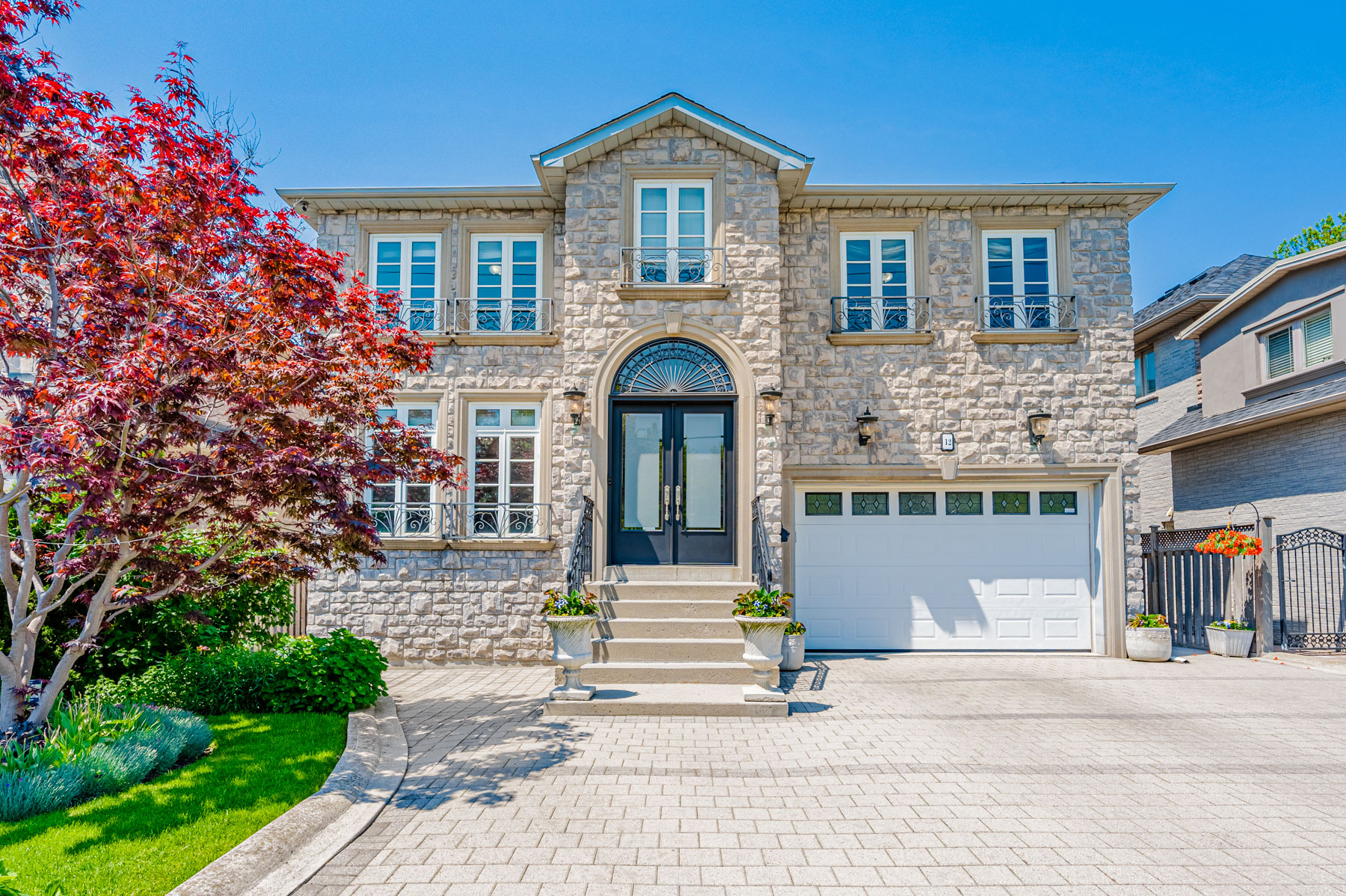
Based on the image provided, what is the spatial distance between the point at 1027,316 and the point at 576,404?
6522 millimetres

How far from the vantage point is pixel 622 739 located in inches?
254

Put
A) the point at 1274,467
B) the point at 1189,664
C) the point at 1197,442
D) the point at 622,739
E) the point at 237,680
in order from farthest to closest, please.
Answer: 1. the point at 1197,442
2. the point at 1274,467
3. the point at 1189,664
4. the point at 237,680
5. the point at 622,739

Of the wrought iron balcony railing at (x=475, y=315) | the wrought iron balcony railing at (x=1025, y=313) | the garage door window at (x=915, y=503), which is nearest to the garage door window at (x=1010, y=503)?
the garage door window at (x=915, y=503)

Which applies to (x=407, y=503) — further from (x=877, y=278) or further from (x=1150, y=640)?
(x=1150, y=640)

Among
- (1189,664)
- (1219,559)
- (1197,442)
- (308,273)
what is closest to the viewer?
(308,273)

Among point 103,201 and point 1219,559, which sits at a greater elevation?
point 103,201

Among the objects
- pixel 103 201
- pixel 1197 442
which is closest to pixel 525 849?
pixel 103 201

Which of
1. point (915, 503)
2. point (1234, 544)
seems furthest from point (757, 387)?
point (1234, 544)

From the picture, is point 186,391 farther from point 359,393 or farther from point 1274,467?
point 1274,467

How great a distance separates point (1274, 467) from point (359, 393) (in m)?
14.8

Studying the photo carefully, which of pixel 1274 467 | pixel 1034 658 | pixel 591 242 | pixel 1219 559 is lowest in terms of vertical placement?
pixel 1034 658

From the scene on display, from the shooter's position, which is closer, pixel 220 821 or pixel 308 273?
pixel 220 821

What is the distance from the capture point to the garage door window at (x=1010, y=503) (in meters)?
11.3

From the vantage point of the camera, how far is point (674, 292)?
10336mm
